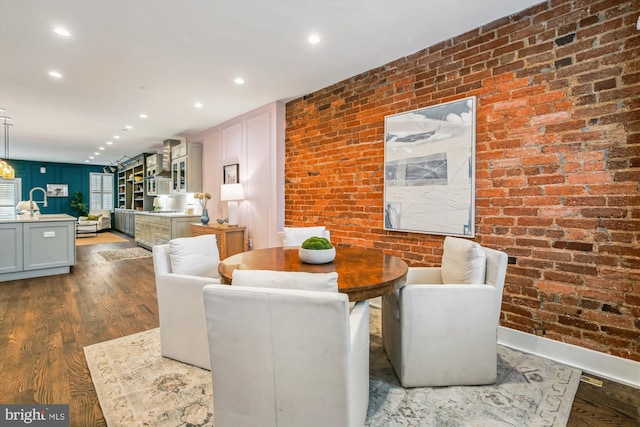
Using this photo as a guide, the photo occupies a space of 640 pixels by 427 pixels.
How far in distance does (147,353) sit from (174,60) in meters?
2.68

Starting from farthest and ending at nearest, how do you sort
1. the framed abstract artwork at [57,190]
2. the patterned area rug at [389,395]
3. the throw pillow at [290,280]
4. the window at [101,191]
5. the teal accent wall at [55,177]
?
the window at [101,191] → the framed abstract artwork at [57,190] → the teal accent wall at [55,177] → the patterned area rug at [389,395] → the throw pillow at [290,280]

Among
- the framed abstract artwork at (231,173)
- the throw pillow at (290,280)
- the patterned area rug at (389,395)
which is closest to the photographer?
the throw pillow at (290,280)

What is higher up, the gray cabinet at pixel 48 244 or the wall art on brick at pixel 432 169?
the wall art on brick at pixel 432 169

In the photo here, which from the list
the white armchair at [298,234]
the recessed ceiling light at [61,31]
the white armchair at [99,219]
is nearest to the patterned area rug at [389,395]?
the white armchair at [298,234]

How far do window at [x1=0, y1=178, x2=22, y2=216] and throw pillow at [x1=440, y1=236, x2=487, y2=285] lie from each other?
41.8ft

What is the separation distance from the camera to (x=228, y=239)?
15.2ft

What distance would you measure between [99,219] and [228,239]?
7.64 meters

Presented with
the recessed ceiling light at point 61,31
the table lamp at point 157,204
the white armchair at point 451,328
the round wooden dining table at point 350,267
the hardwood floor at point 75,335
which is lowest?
the hardwood floor at point 75,335

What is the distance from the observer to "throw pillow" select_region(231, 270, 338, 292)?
1180mm

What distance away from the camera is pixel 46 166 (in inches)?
412

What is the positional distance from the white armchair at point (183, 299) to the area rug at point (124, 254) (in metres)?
4.37

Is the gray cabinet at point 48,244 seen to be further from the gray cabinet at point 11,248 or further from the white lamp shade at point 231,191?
the white lamp shade at point 231,191

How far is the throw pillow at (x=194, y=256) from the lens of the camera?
2.09m

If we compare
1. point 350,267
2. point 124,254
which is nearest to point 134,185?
point 124,254
